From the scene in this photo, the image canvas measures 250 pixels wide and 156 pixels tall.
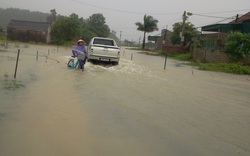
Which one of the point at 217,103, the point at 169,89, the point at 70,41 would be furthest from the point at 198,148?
the point at 70,41

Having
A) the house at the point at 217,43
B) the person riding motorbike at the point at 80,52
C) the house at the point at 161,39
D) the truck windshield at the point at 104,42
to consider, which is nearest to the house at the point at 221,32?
the house at the point at 217,43

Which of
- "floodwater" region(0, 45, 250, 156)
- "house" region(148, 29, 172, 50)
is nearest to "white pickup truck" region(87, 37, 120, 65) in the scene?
"floodwater" region(0, 45, 250, 156)

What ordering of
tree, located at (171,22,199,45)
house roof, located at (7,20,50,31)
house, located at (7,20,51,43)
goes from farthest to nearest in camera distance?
1. house roof, located at (7,20,50,31)
2. house, located at (7,20,51,43)
3. tree, located at (171,22,199,45)

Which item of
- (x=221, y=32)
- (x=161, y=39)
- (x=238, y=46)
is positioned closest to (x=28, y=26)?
(x=161, y=39)

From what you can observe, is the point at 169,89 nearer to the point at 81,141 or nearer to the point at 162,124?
the point at 162,124

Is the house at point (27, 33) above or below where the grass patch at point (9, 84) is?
above

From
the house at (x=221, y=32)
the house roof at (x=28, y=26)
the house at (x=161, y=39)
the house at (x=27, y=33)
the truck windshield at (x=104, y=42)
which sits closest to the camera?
the truck windshield at (x=104, y=42)

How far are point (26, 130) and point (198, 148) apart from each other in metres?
2.95

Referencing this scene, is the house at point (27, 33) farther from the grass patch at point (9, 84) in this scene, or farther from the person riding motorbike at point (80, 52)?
the grass patch at point (9, 84)

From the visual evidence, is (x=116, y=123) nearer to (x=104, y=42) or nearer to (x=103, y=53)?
(x=103, y=53)

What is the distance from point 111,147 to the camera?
177 inches

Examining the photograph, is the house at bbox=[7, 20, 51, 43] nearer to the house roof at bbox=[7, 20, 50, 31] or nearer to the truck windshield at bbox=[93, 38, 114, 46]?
the house roof at bbox=[7, 20, 50, 31]

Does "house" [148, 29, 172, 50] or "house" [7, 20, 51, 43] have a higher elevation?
"house" [148, 29, 172, 50]

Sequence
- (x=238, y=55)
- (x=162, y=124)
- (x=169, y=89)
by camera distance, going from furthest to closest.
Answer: (x=238, y=55) < (x=169, y=89) < (x=162, y=124)
